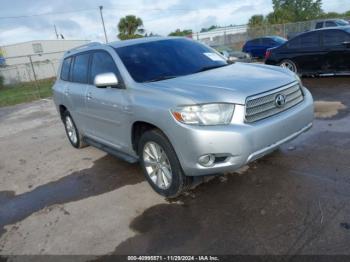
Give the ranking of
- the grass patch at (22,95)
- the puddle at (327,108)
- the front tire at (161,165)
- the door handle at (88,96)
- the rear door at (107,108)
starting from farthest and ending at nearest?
the grass patch at (22,95) < the puddle at (327,108) < the door handle at (88,96) < the rear door at (107,108) < the front tire at (161,165)

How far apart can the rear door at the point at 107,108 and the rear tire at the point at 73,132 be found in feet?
3.25

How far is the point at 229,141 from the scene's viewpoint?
10.9 ft

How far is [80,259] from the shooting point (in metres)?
3.20

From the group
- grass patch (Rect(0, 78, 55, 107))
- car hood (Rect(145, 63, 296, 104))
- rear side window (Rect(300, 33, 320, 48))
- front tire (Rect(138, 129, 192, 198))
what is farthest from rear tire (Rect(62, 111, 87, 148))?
grass patch (Rect(0, 78, 55, 107))

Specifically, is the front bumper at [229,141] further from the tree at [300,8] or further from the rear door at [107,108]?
the tree at [300,8]

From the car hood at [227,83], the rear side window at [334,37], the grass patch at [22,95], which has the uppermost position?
the car hood at [227,83]

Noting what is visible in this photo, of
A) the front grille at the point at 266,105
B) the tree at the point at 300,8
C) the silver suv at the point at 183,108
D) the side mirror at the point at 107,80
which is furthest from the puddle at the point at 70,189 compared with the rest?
the tree at the point at 300,8

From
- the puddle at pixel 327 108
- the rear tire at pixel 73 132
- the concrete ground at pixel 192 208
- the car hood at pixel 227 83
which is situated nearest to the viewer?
the concrete ground at pixel 192 208

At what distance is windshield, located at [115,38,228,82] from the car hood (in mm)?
245

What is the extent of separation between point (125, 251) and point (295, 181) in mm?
2141

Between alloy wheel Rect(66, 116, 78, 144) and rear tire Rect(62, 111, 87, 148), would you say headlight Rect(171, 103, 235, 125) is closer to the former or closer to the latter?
rear tire Rect(62, 111, 87, 148)

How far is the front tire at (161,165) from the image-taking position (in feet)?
12.3

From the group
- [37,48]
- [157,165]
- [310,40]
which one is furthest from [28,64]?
[157,165]

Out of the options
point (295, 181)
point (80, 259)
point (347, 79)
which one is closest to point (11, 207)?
point (80, 259)
